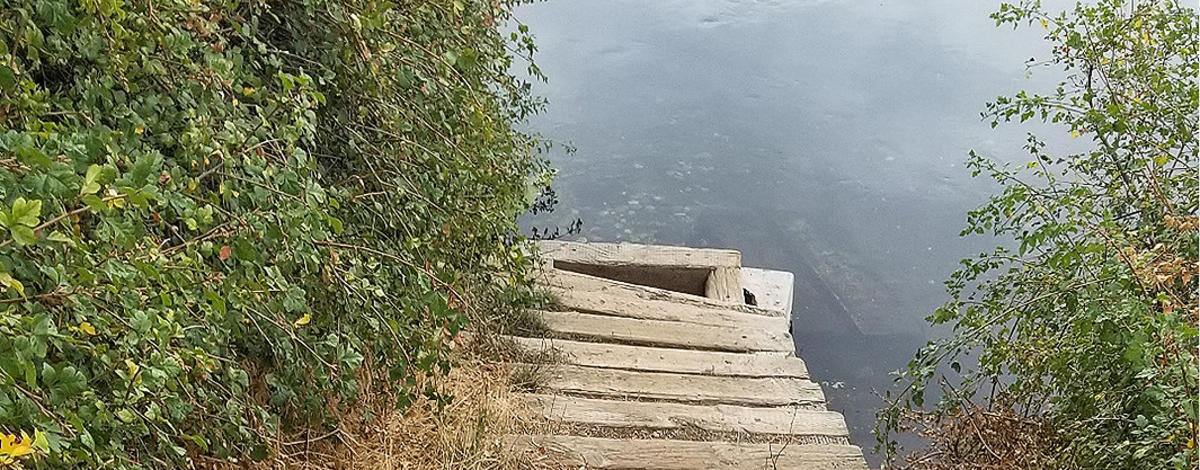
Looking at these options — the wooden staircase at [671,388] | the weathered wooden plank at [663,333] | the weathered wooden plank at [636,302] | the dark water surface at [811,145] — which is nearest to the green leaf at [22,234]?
the wooden staircase at [671,388]

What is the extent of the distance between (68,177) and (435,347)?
3.49ft

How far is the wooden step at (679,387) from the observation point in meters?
2.96

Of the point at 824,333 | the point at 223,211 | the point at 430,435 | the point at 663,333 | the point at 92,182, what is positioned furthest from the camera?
the point at 824,333

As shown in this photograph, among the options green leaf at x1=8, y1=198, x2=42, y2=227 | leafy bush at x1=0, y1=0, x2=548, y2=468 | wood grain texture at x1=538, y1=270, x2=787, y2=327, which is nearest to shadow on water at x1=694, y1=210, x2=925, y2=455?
wood grain texture at x1=538, y1=270, x2=787, y2=327

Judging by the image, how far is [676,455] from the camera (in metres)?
2.63

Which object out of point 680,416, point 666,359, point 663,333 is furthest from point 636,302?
point 680,416

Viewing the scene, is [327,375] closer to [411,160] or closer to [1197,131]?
[411,160]

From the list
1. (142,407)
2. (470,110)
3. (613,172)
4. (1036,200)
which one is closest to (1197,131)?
(1036,200)

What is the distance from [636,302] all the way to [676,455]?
1012mm

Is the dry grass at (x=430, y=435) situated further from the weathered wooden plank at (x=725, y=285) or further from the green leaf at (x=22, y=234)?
the weathered wooden plank at (x=725, y=285)

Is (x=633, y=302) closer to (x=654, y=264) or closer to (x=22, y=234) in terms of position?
(x=654, y=264)

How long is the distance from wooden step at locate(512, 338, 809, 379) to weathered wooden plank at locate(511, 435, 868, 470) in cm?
46

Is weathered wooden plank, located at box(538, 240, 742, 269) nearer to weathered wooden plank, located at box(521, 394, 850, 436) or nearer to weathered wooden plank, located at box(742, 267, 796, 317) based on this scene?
weathered wooden plank, located at box(742, 267, 796, 317)

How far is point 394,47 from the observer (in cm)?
198
